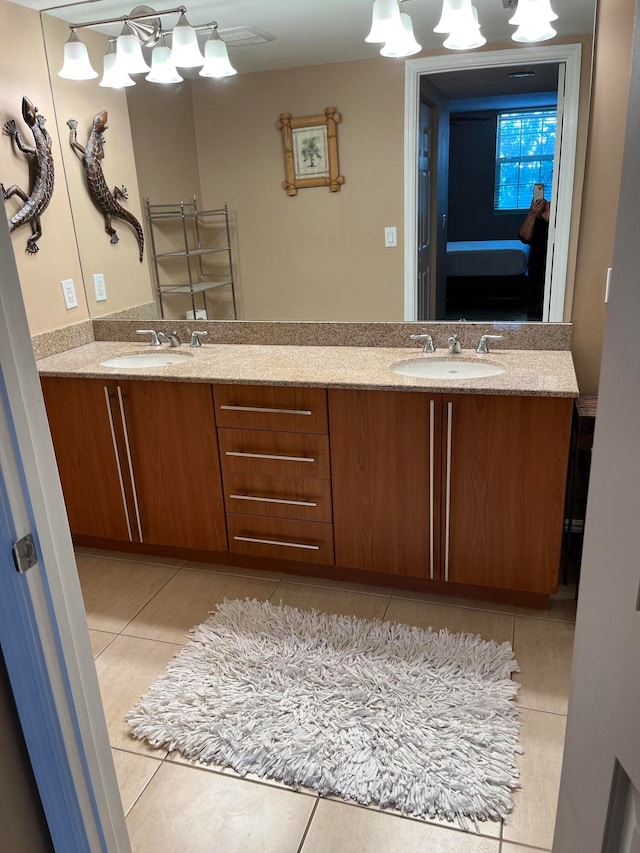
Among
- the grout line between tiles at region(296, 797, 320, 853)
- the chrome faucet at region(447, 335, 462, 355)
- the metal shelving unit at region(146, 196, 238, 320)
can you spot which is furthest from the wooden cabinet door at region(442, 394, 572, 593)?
the metal shelving unit at region(146, 196, 238, 320)

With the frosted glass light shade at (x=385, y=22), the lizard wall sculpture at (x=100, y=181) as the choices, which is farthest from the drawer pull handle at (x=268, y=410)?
the frosted glass light shade at (x=385, y=22)

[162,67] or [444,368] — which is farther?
[162,67]

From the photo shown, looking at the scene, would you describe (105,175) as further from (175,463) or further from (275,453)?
(275,453)

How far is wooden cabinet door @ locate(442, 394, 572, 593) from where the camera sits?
204 cm

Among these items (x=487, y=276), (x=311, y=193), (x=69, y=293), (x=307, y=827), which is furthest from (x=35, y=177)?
(x=307, y=827)

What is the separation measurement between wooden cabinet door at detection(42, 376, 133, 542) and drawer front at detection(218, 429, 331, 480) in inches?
18.8

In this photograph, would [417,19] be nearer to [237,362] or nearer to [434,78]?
[434,78]

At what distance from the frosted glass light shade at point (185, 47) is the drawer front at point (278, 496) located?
1629 millimetres

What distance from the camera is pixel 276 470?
7.79 feet

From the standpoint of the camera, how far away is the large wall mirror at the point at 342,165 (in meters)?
2.27

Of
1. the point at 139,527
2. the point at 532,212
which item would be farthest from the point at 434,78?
the point at 139,527

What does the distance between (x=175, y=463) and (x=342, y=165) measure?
1.33m

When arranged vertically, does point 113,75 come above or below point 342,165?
above

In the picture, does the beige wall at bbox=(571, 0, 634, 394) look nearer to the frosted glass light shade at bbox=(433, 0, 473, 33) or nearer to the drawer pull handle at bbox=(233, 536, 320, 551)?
the frosted glass light shade at bbox=(433, 0, 473, 33)
